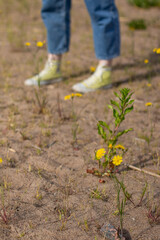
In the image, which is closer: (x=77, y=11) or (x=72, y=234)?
(x=72, y=234)

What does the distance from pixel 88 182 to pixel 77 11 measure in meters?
5.51

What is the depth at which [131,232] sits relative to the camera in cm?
170

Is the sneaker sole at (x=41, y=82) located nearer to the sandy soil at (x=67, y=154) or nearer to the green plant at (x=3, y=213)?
the sandy soil at (x=67, y=154)

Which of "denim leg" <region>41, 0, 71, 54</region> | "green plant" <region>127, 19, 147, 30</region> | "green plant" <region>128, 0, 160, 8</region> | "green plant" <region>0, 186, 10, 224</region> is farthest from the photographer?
"green plant" <region>128, 0, 160, 8</region>

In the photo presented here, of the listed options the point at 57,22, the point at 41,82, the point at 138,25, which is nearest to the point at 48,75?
the point at 41,82

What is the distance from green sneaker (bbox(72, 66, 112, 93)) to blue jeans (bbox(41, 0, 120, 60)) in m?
0.17

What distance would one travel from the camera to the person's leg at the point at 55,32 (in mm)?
3408

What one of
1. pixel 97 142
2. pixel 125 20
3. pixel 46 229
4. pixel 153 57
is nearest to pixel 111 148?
pixel 97 142

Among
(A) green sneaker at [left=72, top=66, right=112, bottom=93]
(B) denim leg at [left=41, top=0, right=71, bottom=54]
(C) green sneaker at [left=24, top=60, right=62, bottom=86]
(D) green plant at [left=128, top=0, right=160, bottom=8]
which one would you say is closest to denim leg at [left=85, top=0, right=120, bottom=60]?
(A) green sneaker at [left=72, top=66, right=112, bottom=93]

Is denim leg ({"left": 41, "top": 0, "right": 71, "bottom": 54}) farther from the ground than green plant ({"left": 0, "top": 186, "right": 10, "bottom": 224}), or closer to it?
farther from the ground

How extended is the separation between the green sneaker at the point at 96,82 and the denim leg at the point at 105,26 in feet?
0.57

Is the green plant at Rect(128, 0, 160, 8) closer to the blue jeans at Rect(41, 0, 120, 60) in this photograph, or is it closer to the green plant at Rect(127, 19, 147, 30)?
the green plant at Rect(127, 19, 147, 30)

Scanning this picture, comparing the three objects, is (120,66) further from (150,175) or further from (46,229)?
(46,229)

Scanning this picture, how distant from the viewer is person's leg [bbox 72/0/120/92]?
3105 millimetres
